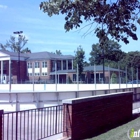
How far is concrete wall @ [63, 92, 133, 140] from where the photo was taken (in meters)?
9.20

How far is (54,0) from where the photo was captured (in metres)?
9.27

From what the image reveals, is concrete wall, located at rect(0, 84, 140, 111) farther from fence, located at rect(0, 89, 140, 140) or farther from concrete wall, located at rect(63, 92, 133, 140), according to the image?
fence, located at rect(0, 89, 140, 140)

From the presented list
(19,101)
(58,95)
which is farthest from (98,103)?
(19,101)

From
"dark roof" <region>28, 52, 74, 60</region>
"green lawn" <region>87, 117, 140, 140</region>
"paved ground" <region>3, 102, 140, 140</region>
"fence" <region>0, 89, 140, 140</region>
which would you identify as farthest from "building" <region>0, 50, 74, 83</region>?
"green lawn" <region>87, 117, 140, 140</region>

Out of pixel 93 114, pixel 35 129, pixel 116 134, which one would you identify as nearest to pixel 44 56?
pixel 93 114

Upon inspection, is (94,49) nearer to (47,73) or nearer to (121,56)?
(121,56)

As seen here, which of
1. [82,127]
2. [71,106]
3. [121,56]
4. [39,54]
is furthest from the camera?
[39,54]

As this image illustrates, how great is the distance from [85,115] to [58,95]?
12.8 m

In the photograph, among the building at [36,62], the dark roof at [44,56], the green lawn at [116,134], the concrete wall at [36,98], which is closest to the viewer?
→ the green lawn at [116,134]

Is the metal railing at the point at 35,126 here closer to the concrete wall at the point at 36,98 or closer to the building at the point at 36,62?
the concrete wall at the point at 36,98

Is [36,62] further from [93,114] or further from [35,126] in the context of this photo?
Answer: [35,126]

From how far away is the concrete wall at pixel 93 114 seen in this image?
9195 millimetres

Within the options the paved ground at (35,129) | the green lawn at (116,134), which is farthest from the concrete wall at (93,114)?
the paved ground at (35,129)

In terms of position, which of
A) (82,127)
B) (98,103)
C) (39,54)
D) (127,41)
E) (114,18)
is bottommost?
(82,127)
